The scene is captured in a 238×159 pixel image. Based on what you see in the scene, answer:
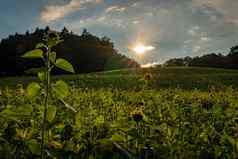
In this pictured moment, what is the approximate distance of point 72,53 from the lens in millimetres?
67688

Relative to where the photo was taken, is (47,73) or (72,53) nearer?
(47,73)

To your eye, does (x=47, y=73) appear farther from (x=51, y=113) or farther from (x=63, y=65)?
(x=51, y=113)

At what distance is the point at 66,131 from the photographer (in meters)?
4.24

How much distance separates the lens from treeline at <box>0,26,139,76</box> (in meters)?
63.2

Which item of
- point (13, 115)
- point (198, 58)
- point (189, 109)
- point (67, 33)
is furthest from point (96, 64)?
point (13, 115)

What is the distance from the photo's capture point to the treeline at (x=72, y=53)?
63.2m

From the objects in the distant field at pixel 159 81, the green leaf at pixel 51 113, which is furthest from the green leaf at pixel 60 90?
the distant field at pixel 159 81

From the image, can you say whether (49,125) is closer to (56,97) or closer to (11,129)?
(56,97)

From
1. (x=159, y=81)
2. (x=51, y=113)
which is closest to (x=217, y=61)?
(x=159, y=81)

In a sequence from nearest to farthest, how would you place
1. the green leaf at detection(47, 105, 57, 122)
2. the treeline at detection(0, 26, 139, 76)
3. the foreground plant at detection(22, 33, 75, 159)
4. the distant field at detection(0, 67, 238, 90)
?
1. the foreground plant at detection(22, 33, 75, 159)
2. the green leaf at detection(47, 105, 57, 122)
3. the distant field at detection(0, 67, 238, 90)
4. the treeline at detection(0, 26, 139, 76)

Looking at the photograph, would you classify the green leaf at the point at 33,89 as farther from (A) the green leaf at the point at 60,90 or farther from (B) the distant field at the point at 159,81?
(B) the distant field at the point at 159,81

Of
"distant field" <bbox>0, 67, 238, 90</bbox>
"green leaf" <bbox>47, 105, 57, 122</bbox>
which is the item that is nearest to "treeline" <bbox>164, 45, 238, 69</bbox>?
"distant field" <bbox>0, 67, 238, 90</bbox>

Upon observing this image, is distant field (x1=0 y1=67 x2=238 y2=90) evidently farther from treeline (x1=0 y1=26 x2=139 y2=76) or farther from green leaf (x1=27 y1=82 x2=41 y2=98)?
treeline (x1=0 y1=26 x2=139 y2=76)

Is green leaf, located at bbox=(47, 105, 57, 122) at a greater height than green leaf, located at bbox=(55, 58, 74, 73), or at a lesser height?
lesser
